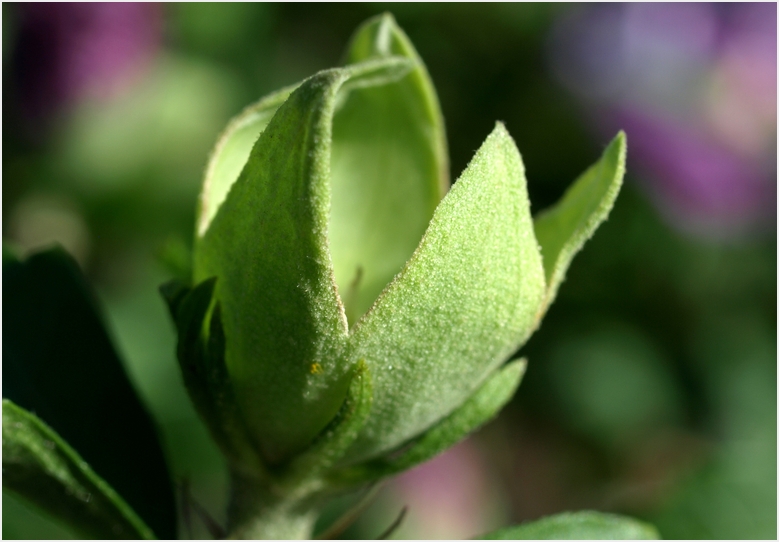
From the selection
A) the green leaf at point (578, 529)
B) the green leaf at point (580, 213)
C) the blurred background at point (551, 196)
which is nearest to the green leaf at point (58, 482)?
the green leaf at point (578, 529)

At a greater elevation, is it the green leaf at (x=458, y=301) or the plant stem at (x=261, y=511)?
the green leaf at (x=458, y=301)

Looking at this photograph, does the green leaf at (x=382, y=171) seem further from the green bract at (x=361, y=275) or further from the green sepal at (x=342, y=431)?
the green sepal at (x=342, y=431)

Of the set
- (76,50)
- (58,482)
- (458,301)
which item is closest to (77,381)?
(58,482)

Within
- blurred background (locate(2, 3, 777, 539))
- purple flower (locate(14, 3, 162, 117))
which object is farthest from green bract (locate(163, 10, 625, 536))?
purple flower (locate(14, 3, 162, 117))

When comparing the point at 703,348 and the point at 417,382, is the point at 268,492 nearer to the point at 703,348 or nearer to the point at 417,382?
the point at 417,382

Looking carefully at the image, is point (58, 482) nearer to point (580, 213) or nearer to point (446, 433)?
point (446, 433)

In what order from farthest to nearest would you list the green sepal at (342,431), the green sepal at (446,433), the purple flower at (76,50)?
the purple flower at (76,50)
the green sepal at (446,433)
the green sepal at (342,431)

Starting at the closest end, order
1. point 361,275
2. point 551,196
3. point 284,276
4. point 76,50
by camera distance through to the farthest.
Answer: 1. point 284,276
2. point 361,275
3. point 76,50
4. point 551,196
